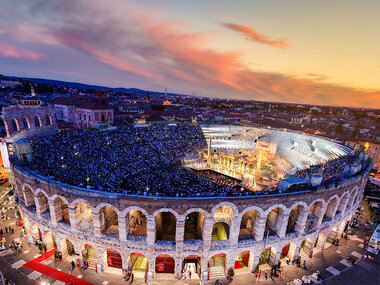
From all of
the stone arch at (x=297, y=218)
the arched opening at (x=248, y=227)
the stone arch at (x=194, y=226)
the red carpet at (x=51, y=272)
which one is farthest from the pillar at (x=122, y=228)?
the stone arch at (x=297, y=218)

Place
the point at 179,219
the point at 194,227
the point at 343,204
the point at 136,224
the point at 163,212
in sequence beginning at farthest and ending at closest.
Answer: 1. the point at 163,212
2. the point at 343,204
3. the point at 194,227
4. the point at 136,224
5. the point at 179,219

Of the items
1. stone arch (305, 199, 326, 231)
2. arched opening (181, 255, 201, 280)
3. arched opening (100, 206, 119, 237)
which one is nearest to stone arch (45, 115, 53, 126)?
arched opening (100, 206, 119, 237)

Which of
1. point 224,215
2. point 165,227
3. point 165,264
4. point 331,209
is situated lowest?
point 165,264

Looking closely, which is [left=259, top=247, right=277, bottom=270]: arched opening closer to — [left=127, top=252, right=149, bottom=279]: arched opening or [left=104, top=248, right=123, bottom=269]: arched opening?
[left=127, top=252, right=149, bottom=279]: arched opening

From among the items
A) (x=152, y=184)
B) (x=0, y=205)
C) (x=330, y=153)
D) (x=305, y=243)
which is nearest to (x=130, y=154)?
(x=152, y=184)

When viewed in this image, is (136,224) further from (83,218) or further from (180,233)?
(180,233)

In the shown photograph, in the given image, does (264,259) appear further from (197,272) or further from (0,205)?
(0,205)

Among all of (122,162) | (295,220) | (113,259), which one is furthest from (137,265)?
(295,220)
